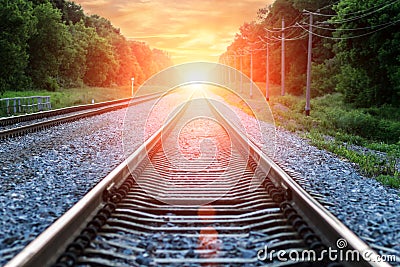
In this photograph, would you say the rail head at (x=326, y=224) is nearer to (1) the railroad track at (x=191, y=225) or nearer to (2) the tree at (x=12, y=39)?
(1) the railroad track at (x=191, y=225)

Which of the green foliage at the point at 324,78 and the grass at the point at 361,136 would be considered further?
the green foliage at the point at 324,78

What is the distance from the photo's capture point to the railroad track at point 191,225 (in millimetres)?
3441

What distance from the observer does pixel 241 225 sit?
14.3 feet

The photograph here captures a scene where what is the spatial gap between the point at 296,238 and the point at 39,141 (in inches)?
332

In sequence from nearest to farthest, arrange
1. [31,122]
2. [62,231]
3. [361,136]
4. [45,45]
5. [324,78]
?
[62,231] < [31,122] < [361,136] < [45,45] < [324,78]

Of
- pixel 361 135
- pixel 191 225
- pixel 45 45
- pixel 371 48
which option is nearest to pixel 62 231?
pixel 191 225

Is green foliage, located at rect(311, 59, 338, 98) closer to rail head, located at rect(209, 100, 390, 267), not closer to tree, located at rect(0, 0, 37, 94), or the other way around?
tree, located at rect(0, 0, 37, 94)

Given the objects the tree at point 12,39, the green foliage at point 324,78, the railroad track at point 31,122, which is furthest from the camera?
the green foliage at point 324,78

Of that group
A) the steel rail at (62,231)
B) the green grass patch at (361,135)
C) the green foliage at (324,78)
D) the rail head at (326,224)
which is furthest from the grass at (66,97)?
the rail head at (326,224)

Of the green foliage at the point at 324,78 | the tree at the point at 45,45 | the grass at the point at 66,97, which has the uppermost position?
the tree at the point at 45,45

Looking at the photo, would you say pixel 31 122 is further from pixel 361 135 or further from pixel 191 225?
pixel 191 225

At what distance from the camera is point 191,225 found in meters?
4.37

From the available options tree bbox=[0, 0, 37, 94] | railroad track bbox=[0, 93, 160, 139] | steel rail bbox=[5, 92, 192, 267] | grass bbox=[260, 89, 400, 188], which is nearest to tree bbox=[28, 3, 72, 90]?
tree bbox=[0, 0, 37, 94]

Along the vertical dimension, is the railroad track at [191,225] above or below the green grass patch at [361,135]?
above
